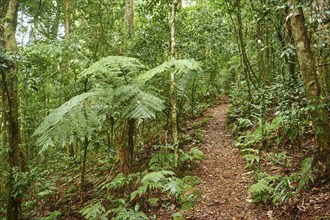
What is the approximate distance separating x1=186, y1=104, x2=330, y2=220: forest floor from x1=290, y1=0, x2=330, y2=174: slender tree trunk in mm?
500

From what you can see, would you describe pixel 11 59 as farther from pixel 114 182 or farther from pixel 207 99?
pixel 207 99

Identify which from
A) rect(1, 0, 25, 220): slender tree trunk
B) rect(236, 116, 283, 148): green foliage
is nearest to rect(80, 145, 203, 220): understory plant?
rect(1, 0, 25, 220): slender tree trunk

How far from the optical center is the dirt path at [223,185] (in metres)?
4.04

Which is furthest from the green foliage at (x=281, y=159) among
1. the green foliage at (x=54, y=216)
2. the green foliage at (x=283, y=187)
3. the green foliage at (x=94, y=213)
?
the green foliage at (x=54, y=216)

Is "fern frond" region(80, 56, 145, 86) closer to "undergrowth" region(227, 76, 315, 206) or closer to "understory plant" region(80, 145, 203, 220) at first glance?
"understory plant" region(80, 145, 203, 220)

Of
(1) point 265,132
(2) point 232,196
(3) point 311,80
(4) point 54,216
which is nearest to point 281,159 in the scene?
(1) point 265,132

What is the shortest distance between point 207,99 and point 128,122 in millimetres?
10214

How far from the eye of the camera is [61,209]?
5.45m

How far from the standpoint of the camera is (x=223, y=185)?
4980 millimetres

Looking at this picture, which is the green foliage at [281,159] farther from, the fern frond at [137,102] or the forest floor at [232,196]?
the fern frond at [137,102]

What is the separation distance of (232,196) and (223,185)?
0.47 meters

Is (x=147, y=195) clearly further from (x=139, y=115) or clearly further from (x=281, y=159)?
(x=281, y=159)

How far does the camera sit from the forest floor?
3.40 metres

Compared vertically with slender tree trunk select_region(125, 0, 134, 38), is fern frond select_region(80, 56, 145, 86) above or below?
below
